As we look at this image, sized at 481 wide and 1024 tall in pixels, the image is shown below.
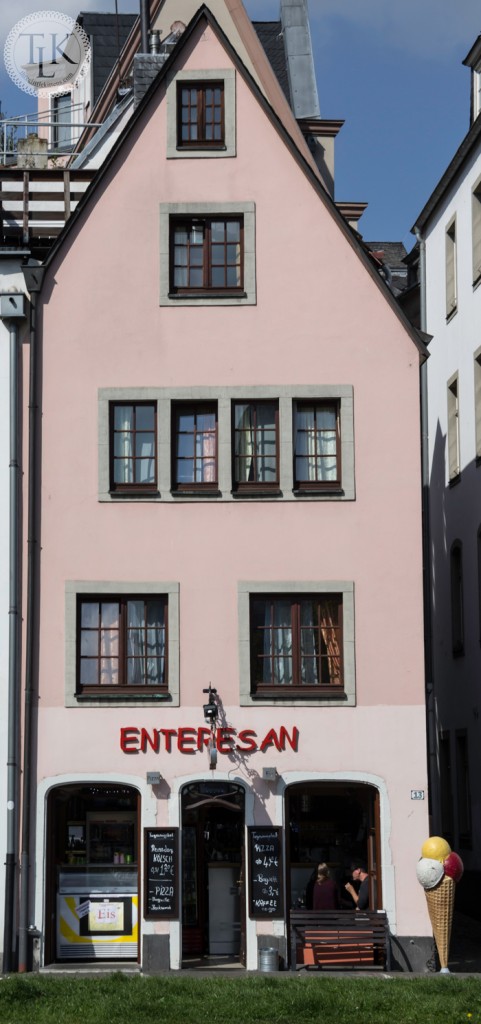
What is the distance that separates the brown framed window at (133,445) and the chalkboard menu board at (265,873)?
20.6ft

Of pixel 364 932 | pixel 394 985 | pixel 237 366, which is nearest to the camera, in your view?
pixel 394 985

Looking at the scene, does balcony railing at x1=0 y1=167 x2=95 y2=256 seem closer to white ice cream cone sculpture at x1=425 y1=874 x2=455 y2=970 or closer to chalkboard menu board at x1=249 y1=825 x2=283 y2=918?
chalkboard menu board at x1=249 y1=825 x2=283 y2=918

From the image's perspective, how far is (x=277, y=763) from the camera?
1184 inches

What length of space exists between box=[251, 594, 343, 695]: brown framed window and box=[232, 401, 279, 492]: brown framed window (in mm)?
2131

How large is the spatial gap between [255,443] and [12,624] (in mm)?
5283

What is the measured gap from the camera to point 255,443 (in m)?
31.3

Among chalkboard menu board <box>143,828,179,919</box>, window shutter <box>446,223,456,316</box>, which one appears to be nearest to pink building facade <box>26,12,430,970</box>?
chalkboard menu board <box>143,828,179,919</box>

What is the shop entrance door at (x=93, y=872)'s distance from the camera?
98.3 feet

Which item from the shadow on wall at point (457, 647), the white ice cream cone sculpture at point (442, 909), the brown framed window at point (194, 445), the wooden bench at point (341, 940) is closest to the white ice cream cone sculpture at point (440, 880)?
the white ice cream cone sculpture at point (442, 909)

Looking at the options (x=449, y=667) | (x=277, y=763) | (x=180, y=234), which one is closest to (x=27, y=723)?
(x=277, y=763)

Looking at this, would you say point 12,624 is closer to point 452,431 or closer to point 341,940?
point 341,940

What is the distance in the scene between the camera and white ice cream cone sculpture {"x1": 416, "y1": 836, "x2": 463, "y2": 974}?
93.6 feet

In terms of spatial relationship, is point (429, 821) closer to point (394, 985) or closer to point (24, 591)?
point (394, 985)

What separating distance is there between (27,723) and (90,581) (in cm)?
265
